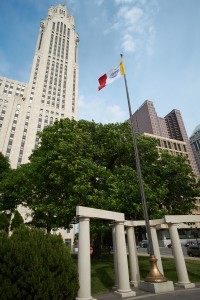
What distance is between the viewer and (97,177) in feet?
69.3

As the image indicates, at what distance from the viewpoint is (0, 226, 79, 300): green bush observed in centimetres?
710

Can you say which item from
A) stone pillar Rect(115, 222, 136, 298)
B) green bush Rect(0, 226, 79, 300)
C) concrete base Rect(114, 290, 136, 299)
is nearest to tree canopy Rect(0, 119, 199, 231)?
stone pillar Rect(115, 222, 136, 298)

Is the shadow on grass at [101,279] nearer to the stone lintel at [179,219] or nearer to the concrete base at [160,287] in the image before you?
the concrete base at [160,287]

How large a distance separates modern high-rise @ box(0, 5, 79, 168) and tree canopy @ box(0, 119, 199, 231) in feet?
208

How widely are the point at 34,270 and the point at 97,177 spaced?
14.0m

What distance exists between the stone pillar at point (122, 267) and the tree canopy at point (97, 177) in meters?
4.14

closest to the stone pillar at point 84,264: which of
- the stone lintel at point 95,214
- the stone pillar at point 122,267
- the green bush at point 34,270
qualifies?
the stone lintel at point 95,214

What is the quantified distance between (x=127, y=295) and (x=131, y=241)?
15.1ft

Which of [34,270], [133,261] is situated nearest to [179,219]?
[133,261]

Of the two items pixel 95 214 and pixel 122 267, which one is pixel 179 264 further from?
pixel 95 214

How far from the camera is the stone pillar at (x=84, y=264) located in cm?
1016

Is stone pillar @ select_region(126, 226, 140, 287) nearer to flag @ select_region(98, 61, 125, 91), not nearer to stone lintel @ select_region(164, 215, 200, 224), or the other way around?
stone lintel @ select_region(164, 215, 200, 224)

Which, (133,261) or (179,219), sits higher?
(179,219)

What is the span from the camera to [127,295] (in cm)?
1198
